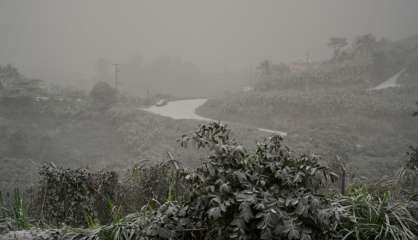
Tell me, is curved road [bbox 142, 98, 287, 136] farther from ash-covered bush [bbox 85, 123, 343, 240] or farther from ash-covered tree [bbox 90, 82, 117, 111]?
ash-covered bush [bbox 85, 123, 343, 240]

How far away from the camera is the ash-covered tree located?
21375 millimetres

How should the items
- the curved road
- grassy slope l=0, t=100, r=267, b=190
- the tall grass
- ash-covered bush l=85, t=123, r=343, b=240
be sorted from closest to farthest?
ash-covered bush l=85, t=123, r=343, b=240, the tall grass, grassy slope l=0, t=100, r=267, b=190, the curved road

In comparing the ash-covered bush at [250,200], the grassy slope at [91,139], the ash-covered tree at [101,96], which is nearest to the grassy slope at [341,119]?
the grassy slope at [91,139]

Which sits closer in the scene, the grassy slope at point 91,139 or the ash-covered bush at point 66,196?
the ash-covered bush at point 66,196

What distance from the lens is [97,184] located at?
16.7 feet

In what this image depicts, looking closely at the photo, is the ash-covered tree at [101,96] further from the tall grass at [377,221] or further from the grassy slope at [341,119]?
→ the tall grass at [377,221]

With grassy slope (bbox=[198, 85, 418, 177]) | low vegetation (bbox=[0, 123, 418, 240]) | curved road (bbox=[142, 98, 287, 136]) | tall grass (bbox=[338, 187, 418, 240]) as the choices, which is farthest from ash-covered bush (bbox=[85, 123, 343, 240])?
curved road (bbox=[142, 98, 287, 136])

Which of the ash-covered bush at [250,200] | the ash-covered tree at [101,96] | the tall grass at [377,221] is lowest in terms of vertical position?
the tall grass at [377,221]

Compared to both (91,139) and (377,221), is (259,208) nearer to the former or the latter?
(377,221)

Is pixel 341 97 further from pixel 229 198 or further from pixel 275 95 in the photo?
pixel 229 198

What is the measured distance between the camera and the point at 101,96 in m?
21.4

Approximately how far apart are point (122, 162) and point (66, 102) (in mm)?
10040

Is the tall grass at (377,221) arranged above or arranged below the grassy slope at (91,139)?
above

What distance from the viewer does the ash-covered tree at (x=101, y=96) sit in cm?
2138
